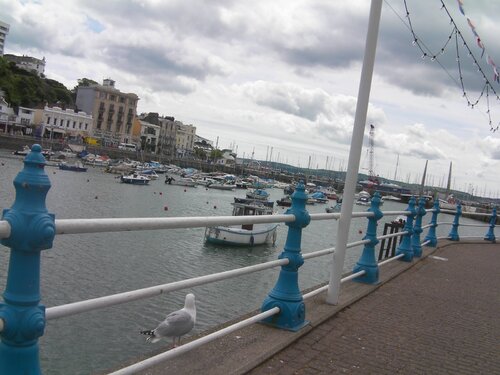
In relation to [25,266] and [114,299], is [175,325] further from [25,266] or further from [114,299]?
[25,266]

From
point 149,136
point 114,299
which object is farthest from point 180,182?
point 114,299

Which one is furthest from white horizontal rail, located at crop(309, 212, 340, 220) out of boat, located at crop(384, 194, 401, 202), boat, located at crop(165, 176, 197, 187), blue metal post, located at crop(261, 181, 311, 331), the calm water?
boat, located at crop(384, 194, 401, 202)

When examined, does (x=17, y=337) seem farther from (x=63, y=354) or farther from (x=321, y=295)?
(x=63, y=354)

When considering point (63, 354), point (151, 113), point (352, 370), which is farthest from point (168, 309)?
point (151, 113)

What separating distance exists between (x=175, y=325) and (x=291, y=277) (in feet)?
4.35

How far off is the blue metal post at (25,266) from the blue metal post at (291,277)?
9.49 ft

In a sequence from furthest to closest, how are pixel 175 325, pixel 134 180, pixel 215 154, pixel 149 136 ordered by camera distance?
pixel 215 154, pixel 149 136, pixel 134 180, pixel 175 325

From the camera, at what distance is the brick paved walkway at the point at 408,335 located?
4.57 m

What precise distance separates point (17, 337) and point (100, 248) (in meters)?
24.2

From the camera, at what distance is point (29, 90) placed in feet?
405

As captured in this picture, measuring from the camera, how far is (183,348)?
339 centimetres

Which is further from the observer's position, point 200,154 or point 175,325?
point 200,154

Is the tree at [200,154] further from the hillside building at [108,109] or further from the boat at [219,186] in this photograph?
the boat at [219,186]

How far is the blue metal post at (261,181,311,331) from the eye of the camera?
4965 millimetres
